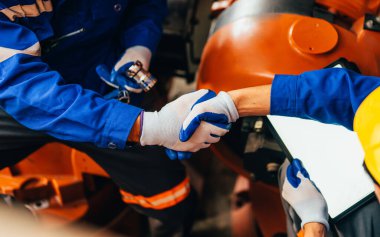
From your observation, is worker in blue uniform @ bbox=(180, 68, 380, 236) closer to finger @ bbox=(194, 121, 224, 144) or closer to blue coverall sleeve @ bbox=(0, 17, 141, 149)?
finger @ bbox=(194, 121, 224, 144)

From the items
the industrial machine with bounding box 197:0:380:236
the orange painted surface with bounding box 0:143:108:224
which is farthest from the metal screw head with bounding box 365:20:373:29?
the orange painted surface with bounding box 0:143:108:224

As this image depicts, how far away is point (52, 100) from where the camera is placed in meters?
1.12

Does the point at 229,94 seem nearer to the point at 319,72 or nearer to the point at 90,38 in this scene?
the point at 319,72

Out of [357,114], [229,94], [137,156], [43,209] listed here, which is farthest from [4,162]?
[357,114]

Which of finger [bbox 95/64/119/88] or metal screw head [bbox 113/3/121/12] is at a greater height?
metal screw head [bbox 113/3/121/12]

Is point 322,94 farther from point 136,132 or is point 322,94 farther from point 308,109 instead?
point 136,132

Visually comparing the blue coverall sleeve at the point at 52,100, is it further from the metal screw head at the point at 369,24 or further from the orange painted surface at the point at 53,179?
the metal screw head at the point at 369,24

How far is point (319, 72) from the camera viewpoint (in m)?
1.08

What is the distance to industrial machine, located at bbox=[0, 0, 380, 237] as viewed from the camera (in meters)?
1.32

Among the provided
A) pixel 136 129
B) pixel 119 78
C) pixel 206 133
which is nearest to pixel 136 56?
pixel 119 78

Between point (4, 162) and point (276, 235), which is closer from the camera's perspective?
point (4, 162)

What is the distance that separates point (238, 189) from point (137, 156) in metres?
0.72

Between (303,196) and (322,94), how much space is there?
28 cm

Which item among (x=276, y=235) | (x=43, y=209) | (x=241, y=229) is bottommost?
(x=241, y=229)
